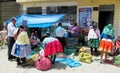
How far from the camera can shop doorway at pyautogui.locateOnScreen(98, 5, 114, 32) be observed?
13337 millimetres

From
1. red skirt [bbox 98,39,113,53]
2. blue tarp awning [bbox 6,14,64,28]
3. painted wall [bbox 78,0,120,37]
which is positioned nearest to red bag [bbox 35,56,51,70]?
red skirt [bbox 98,39,113,53]

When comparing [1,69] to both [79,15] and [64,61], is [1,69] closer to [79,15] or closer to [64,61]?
[64,61]

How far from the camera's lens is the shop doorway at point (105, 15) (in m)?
13.3

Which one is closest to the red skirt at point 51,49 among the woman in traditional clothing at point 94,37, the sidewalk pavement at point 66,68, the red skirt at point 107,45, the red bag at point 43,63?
the red bag at point 43,63

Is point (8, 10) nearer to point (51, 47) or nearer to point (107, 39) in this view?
point (51, 47)

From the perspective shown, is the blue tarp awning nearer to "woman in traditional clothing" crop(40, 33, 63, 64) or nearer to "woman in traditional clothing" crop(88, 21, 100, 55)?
"woman in traditional clothing" crop(88, 21, 100, 55)

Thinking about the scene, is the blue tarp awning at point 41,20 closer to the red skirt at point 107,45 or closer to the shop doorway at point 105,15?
the shop doorway at point 105,15

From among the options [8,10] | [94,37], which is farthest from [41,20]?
[8,10]

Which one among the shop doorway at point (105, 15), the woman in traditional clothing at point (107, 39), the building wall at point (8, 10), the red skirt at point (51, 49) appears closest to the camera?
the red skirt at point (51, 49)

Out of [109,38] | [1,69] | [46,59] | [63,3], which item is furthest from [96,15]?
[1,69]

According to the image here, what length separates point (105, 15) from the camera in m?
14.4

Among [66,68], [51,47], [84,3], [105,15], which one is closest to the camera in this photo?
[51,47]

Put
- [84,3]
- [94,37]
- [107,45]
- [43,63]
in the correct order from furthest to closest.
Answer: [84,3] < [94,37] < [107,45] < [43,63]

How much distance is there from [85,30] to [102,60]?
444 centimetres
